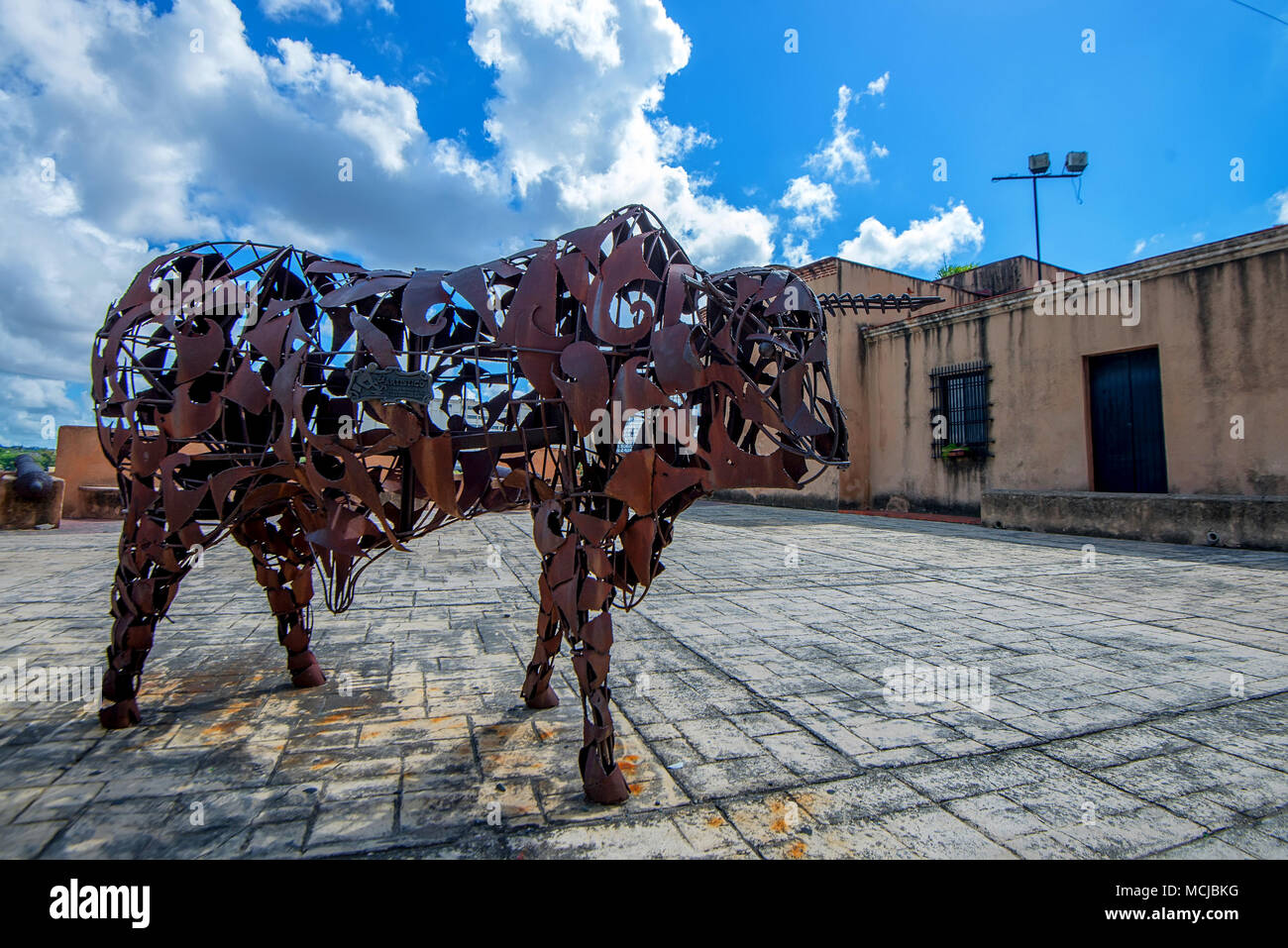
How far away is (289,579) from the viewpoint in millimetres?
3604

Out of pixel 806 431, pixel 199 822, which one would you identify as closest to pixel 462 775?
pixel 199 822

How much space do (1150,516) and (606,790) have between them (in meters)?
10.5

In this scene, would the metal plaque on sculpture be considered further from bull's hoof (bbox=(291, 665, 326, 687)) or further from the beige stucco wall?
the beige stucco wall

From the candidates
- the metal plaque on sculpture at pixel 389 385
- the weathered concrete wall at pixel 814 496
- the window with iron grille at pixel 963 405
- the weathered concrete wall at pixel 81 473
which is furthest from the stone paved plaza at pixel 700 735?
the weathered concrete wall at pixel 814 496

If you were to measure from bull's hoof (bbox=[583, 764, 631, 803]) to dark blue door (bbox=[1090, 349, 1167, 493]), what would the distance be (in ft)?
39.7

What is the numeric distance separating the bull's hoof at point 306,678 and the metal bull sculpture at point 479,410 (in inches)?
28.4

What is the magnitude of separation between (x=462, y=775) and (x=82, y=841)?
121 cm

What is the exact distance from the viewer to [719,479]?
2.39 m

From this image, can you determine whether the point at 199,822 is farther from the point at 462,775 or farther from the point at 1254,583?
the point at 1254,583

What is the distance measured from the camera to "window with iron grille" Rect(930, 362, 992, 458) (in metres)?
13.7

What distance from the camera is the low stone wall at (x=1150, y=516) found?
867cm

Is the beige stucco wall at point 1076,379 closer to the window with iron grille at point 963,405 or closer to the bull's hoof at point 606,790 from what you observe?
the window with iron grille at point 963,405

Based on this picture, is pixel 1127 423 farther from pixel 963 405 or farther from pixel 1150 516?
pixel 963 405

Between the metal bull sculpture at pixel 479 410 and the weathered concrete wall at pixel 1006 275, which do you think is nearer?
the metal bull sculpture at pixel 479 410
